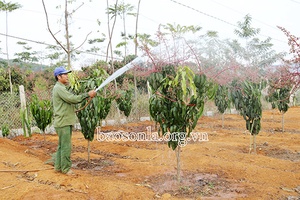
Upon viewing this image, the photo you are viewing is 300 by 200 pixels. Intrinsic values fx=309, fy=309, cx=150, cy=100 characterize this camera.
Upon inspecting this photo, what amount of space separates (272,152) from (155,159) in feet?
10.5

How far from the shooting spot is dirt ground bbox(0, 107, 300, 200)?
4.52m

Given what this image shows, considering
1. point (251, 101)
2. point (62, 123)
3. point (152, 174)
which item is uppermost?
point (251, 101)

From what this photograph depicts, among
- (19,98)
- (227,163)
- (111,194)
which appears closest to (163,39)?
(111,194)

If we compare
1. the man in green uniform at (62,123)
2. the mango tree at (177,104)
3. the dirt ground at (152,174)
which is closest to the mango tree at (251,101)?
the dirt ground at (152,174)

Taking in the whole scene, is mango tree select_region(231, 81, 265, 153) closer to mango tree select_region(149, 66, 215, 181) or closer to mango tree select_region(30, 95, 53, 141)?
mango tree select_region(149, 66, 215, 181)

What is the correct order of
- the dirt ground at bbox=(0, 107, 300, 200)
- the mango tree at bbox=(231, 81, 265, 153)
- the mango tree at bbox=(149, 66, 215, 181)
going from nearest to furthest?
the dirt ground at bbox=(0, 107, 300, 200) < the mango tree at bbox=(149, 66, 215, 181) < the mango tree at bbox=(231, 81, 265, 153)

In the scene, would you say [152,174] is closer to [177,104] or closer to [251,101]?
[177,104]

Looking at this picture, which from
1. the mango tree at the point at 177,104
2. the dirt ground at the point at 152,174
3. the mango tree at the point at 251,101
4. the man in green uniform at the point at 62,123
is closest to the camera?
the dirt ground at the point at 152,174

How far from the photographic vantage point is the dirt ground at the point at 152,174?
452cm

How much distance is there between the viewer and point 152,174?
224 inches

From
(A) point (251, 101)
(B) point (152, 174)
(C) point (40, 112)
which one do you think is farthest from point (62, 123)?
(A) point (251, 101)

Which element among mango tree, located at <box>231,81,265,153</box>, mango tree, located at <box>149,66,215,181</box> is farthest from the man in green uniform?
mango tree, located at <box>231,81,265,153</box>

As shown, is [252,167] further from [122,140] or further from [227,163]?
[122,140]

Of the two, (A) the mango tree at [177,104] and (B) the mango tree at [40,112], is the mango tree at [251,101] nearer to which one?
(A) the mango tree at [177,104]
